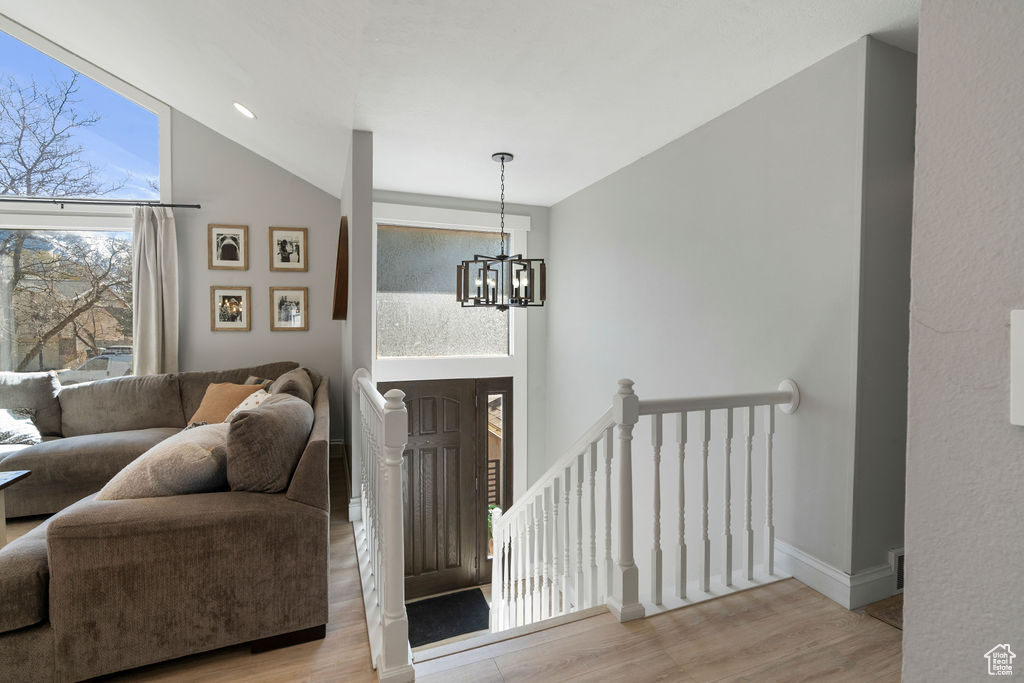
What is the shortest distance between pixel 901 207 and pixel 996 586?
6.50 ft

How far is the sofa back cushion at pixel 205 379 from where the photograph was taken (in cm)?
370

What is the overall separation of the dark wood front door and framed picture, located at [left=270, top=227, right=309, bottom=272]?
1.33m

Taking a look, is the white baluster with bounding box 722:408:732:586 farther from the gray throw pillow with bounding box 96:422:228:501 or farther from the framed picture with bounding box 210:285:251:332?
the framed picture with bounding box 210:285:251:332

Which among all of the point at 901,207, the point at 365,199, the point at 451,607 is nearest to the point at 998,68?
the point at 901,207

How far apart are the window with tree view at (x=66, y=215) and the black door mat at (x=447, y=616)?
3216 millimetres

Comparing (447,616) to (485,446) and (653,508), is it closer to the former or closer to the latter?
(485,446)

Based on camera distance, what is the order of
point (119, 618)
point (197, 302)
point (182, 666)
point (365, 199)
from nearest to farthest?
point (119, 618) → point (182, 666) → point (365, 199) → point (197, 302)

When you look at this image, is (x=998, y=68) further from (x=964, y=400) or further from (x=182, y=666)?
(x=182, y=666)

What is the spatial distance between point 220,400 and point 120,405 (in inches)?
34.3

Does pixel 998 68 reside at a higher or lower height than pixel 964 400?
higher

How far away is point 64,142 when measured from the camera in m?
3.88

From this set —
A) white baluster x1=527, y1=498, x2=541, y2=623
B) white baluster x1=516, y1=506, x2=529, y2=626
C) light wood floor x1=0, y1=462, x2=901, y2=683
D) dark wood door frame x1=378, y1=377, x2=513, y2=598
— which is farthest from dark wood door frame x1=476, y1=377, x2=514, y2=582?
light wood floor x1=0, y1=462, x2=901, y2=683

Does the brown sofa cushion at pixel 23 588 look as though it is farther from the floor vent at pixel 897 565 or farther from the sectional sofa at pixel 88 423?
the floor vent at pixel 897 565

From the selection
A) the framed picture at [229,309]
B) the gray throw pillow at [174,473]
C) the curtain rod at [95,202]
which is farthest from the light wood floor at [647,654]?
the curtain rod at [95,202]
